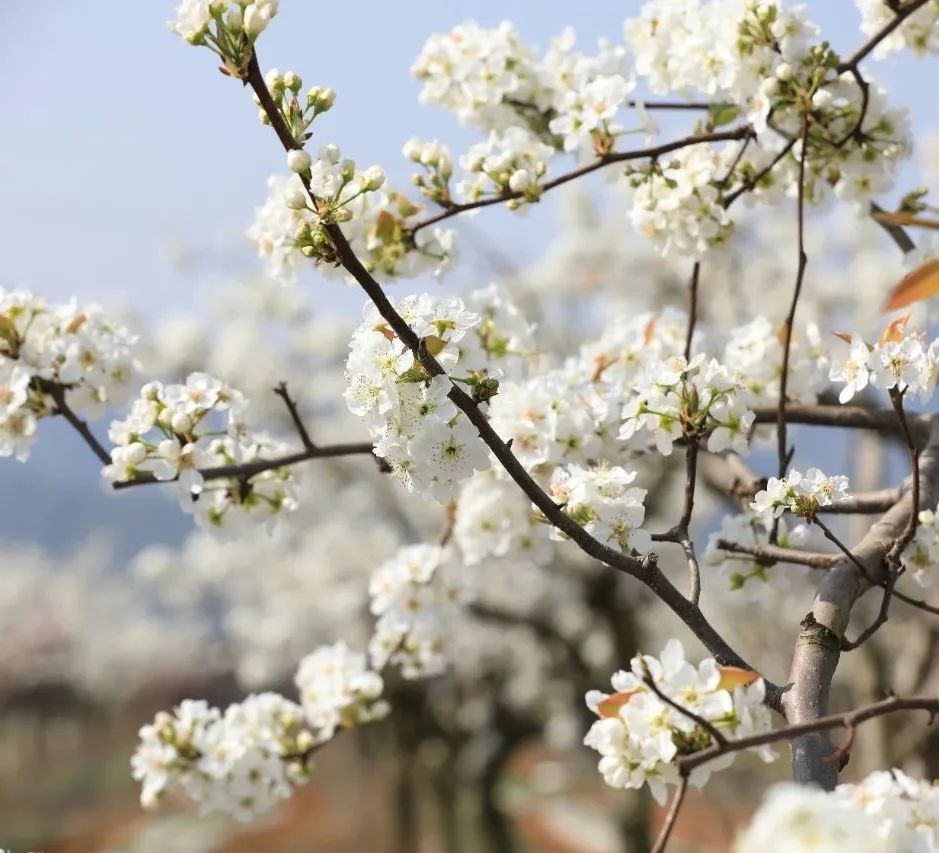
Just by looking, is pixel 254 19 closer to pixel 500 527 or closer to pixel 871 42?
pixel 871 42

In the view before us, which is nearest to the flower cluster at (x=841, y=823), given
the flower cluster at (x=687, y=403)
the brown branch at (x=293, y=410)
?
the flower cluster at (x=687, y=403)

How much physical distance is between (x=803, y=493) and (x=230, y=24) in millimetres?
1053

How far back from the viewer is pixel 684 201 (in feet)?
7.25

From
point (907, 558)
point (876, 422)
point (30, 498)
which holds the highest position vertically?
point (30, 498)

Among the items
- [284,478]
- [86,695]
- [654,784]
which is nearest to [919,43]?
[284,478]

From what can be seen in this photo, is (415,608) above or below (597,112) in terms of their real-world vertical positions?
below

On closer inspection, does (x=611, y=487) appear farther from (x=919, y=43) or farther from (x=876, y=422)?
(x=919, y=43)

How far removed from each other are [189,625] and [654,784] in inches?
1036

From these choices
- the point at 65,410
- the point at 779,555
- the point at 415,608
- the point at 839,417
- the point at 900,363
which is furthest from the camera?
the point at 415,608

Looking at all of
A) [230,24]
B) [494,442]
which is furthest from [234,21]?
[494,442]

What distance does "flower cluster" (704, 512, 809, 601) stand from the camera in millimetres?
1923

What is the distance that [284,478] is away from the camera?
2.24m

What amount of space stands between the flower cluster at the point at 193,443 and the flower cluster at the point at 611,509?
739 millimetres

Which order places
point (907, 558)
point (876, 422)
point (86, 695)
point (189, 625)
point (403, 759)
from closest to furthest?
1. point (907, 558)
2. point (876, 422)
3. point (403, 759)
4. point (86, 695)
5. point (189, 625)
